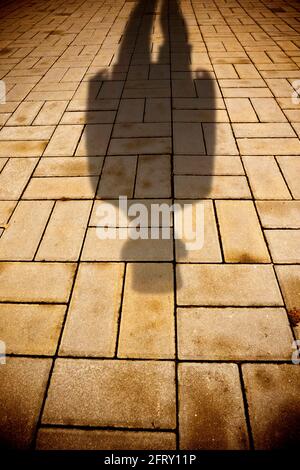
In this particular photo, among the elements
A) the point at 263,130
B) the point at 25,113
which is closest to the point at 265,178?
the point at 263,130

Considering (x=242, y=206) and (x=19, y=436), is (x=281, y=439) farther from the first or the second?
(x=242, y=206)

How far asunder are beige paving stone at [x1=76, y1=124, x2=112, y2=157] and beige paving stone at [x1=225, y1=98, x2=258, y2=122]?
1317 mm

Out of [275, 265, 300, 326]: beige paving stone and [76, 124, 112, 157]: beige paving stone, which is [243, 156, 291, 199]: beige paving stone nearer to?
[275, 265, 300, 326]: beige paving stone

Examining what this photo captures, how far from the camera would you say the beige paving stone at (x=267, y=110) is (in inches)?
116

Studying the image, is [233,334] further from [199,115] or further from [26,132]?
[26,132]

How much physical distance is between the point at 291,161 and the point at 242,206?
30.3 inches

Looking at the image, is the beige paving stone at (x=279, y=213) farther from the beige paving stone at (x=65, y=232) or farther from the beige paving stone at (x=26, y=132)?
the beige paving stone at (x=26, y=132)

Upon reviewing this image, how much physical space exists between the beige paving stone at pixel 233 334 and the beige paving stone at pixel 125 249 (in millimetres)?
426

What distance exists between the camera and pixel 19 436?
48.6 inches

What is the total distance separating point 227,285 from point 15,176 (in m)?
2.00

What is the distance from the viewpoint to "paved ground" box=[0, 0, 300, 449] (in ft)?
4.19

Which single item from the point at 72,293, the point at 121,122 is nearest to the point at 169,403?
the point at 72,293

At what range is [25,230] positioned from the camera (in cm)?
204

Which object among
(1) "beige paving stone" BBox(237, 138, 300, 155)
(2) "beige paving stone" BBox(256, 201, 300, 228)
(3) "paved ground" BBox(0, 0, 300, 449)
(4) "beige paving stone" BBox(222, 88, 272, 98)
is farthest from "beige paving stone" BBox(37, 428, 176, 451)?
(4) "beige paving stone" BBox(222, 88, 272, 98)
